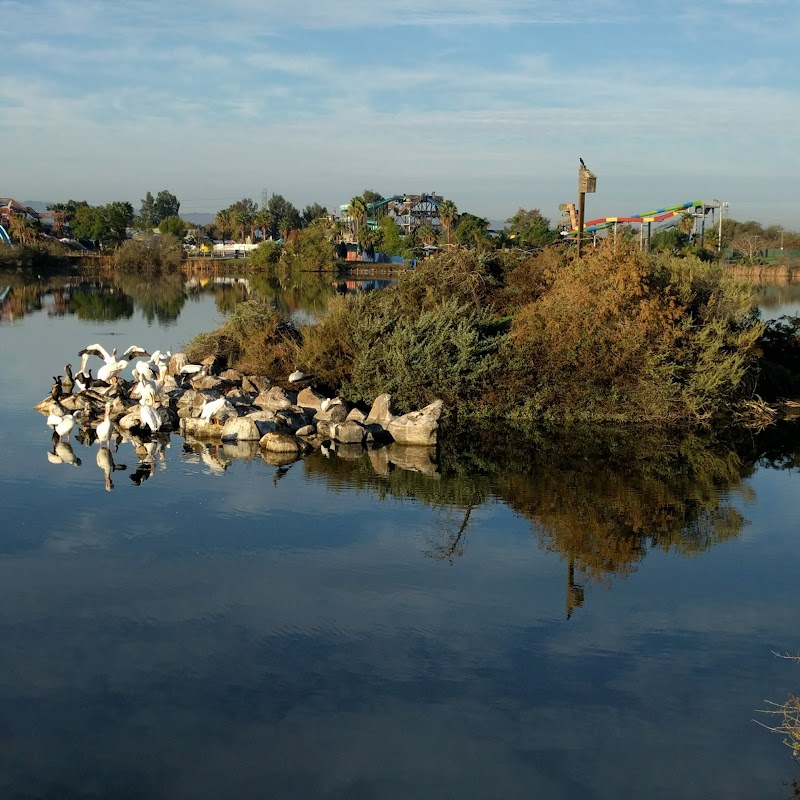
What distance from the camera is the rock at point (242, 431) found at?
17188 mm

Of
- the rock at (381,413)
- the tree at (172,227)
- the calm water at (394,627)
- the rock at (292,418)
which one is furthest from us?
the tree at (172,227)

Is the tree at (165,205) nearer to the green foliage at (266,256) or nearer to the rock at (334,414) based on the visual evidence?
the green foliage at (266,256)

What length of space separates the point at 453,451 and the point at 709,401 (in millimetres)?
5757

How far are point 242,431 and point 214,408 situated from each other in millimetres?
882

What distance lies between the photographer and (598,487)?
1486 cm

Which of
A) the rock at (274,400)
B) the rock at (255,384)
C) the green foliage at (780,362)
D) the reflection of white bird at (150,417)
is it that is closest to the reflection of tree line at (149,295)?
the rock at (255,384)

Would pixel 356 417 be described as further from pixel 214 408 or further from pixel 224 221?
pixel 224 221

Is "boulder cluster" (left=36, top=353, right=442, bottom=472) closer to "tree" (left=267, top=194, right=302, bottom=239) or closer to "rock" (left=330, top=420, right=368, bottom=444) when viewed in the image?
"rock" (left=330, top=420, right=368, bottom=444)

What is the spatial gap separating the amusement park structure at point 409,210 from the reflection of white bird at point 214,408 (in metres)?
100

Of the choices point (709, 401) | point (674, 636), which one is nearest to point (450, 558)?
point (674, 636)

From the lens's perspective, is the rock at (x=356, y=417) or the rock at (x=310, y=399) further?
the rock at (x=310, y=399)

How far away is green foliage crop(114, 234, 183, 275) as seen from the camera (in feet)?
290

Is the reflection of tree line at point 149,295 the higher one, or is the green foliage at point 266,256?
the green foliage at point 266,256

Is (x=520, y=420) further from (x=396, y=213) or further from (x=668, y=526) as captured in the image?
(x=396, y=213)
